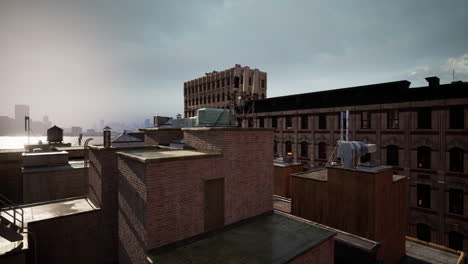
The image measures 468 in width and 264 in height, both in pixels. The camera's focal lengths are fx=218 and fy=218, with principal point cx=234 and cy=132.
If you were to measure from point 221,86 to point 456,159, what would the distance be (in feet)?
128

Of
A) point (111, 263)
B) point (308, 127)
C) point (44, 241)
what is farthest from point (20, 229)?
point (308, 127)

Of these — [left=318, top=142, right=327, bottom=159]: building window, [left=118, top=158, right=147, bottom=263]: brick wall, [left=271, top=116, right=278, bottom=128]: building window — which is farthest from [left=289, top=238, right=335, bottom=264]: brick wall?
[left=271, top=116, right=278, bottom=128]: building window

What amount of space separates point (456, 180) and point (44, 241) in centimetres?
3451

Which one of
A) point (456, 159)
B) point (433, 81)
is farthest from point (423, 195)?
point (433, 81)

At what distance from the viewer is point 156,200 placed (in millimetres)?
7957

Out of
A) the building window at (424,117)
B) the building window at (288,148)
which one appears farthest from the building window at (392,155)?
the building window at (288,148)

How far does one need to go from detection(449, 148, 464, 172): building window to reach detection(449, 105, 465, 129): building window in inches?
95.9

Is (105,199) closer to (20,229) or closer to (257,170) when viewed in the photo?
(20,229)

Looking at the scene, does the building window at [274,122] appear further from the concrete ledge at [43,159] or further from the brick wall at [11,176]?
the brick wall at [11,176]

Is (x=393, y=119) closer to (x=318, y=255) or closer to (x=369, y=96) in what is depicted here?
(x=369, y=96)

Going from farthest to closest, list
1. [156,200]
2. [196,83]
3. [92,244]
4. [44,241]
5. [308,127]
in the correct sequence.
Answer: [196,83], [308,127], [92,244], [44,241], [156,200]

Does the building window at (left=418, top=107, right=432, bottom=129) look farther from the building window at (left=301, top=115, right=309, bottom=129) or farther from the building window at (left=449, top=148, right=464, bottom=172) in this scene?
the building window at (left=301, top=115, right=309, bottom=129)

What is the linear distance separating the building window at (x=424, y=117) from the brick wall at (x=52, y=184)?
110 ft

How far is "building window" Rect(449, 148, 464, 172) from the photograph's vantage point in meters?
22.2
